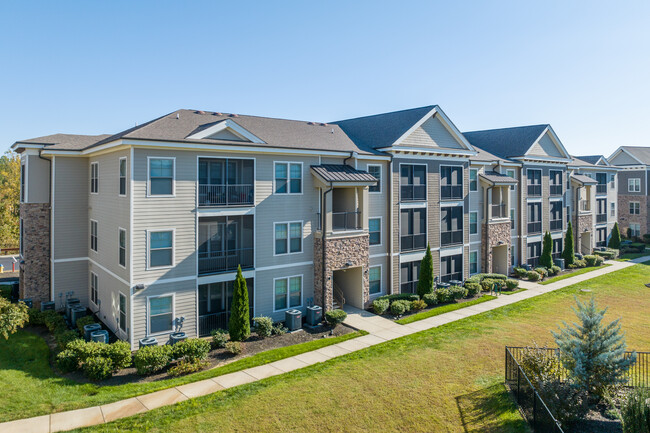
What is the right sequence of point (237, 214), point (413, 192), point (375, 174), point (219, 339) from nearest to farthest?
1. point (219, 339)
2. point (237, 214)
3. point (375, 174)
4. point (413, 192)

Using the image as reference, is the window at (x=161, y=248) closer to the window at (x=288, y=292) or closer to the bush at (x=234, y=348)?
the bush at (x=234, y=348)

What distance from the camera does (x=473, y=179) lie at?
30.3 m

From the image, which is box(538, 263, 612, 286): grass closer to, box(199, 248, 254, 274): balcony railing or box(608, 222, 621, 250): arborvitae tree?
box(608, 222, 621, 250): arborvitae tree

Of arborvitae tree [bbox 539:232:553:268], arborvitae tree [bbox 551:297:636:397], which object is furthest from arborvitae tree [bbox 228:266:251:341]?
arborvitae tree [bbox 539:232:553:268]

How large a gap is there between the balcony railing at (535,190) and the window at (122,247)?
30.4 m

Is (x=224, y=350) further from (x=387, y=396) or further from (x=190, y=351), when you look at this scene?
(x=387, y=396)

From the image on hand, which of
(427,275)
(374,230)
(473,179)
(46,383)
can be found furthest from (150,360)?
(473,179)

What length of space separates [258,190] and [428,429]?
12473 mm

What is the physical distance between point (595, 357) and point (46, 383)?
1714cm

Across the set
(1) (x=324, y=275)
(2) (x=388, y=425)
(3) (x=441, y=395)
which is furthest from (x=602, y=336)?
(1) (x=324, y=275)

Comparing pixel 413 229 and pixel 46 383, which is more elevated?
pixel 413 229

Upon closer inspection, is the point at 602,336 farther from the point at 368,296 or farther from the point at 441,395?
the point at 368,296

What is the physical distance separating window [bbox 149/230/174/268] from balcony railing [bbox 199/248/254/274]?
4.49 ft

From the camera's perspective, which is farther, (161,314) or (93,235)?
(93,235)
